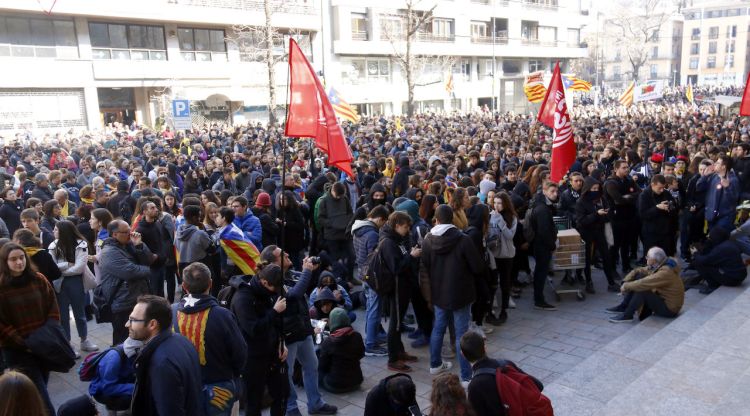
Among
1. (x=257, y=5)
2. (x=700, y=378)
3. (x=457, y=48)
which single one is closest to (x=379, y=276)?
(x=700, y=378)

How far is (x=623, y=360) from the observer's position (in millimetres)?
5898

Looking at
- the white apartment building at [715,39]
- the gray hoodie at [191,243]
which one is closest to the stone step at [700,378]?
the gray hoodie at [191,243]

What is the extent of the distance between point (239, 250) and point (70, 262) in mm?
1857

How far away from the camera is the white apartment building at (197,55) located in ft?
99.1

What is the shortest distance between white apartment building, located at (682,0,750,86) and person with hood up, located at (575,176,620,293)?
4227 inches

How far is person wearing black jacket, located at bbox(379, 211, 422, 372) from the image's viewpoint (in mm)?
6055

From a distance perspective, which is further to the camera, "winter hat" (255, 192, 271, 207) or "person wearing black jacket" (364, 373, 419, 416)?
"winter hat" (255, 192, 271, 207)

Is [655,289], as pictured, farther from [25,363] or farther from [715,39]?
[715,39]

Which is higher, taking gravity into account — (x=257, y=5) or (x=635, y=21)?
(x=635, y=21)

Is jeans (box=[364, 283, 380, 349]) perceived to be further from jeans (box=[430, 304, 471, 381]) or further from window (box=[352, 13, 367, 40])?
window (box=[352, 13, 367, 40])

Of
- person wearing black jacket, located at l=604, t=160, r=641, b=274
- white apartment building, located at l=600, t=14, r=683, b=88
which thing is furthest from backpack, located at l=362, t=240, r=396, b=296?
white apartment building, located at l=600, t=14, r=683, b=88

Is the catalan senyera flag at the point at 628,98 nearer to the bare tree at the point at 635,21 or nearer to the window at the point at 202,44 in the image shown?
the window at the point at 202,44

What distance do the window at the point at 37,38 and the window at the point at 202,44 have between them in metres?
6.39

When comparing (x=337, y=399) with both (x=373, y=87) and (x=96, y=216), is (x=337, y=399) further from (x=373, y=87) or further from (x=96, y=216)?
(x=373, y=87)
